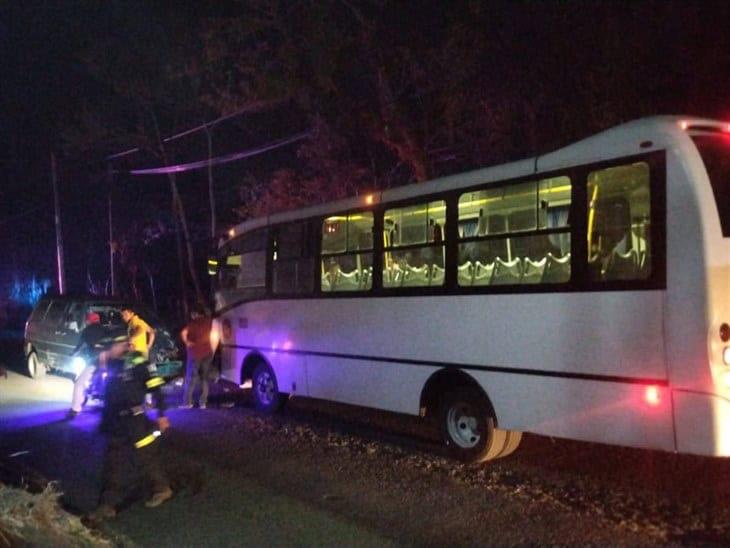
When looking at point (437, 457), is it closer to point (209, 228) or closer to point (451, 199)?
point (451, 199)

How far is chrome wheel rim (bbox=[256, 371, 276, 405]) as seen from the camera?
11547 mm

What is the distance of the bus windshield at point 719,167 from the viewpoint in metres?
5.96

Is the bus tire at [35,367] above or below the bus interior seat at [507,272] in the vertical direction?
below

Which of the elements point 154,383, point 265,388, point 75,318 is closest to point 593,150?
point 154,383

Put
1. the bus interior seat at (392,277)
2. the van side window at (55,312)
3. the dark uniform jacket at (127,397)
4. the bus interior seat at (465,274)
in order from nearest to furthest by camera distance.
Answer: the dark uniform jacket at (127,397)
the bus interior seat at (465,274)
the bus interior seat at (392,277)
the van side window at (55,312)

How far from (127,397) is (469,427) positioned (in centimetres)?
358

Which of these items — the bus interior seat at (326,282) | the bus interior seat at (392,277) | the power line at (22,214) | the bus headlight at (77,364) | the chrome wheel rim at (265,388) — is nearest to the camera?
the bus interior seat at (392,277)

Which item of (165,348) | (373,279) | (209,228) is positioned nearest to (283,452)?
(373,279)

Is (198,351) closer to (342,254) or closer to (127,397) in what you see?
(342,254)

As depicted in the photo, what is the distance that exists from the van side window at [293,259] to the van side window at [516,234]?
309 centimetres

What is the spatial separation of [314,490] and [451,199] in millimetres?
3369

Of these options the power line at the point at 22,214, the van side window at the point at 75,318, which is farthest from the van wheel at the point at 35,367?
the power line at the point at 22,214

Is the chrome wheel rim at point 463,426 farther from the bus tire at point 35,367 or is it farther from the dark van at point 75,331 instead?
the bus tire at point 35,367

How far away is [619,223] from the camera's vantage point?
655 centimetres
